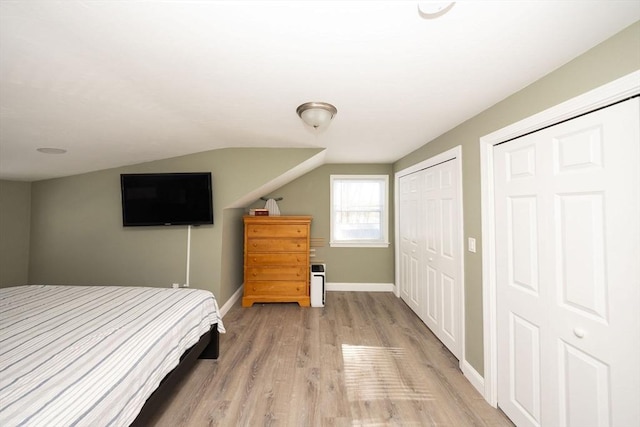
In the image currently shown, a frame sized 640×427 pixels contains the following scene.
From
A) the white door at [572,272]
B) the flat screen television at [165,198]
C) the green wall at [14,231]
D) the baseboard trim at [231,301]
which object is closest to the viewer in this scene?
the white door at [572,272]

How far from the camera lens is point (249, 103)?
1.90 meters

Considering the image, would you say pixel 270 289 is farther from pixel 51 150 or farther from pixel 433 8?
pixel 433 8

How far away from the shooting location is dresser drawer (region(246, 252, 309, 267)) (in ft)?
12.2

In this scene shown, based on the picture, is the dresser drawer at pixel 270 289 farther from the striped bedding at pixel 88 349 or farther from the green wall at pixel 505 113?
the green wall at pixel 505 113

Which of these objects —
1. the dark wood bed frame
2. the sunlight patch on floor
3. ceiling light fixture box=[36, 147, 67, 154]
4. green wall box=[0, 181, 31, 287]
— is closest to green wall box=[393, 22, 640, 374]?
the sunlight patch on floor

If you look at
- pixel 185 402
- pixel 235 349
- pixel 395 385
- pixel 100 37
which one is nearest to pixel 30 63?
pixel 100 37

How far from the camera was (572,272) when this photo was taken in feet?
4.34

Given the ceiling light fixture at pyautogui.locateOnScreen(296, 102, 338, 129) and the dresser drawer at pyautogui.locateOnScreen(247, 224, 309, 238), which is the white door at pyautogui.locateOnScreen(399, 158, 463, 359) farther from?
the dresser drawer at pyautogui.locateOnScreen(247, 224, 309, 238)

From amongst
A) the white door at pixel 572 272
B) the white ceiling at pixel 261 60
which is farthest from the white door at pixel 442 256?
the white ceiling at pixel 261 60

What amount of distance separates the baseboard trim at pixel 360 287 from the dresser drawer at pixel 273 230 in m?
1.31

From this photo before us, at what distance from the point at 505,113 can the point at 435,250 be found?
1574 mm

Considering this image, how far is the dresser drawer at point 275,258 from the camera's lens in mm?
3721

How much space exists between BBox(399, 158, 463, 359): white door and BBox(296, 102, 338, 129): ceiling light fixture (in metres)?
1.35

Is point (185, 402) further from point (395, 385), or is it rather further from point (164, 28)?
point (164, 28)
